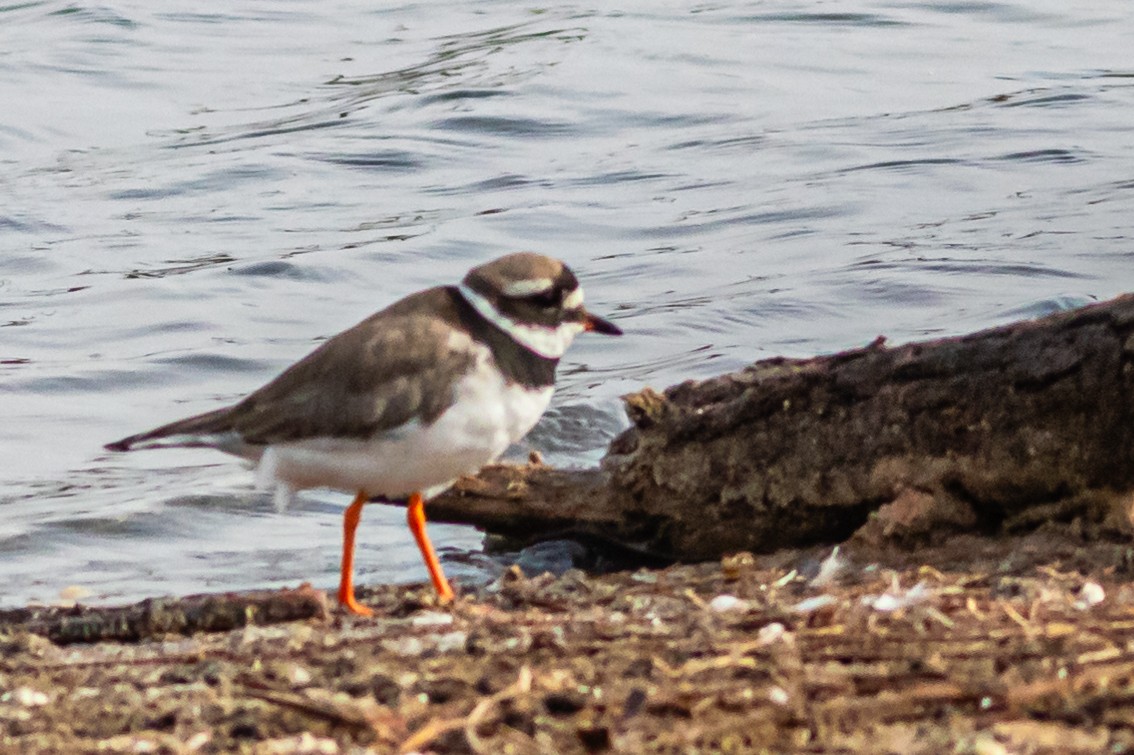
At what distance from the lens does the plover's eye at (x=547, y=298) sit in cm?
571

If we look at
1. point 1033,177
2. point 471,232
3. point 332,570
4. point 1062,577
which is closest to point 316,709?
point 1062,577

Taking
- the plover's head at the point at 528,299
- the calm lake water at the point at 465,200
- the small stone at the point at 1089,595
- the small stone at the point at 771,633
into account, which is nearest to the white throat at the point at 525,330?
the plover's head at the point at 528,299

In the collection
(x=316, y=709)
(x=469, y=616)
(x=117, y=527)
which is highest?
(x=316, y=709)

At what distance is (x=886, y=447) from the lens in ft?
Answer: 19.9

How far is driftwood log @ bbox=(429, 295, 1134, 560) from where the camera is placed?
229 inches

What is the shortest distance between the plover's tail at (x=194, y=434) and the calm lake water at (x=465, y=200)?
2.37 metres

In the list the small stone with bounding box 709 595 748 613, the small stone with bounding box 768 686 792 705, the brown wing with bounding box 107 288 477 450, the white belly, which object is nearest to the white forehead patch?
the brown wing with bounding box 107 288 477 450

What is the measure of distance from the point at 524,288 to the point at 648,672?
182 cm

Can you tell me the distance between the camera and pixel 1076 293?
1213 centimetres

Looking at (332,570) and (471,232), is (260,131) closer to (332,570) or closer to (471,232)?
(471,232)

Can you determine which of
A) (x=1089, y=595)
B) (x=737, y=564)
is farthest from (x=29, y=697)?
(x=1089, y=595)

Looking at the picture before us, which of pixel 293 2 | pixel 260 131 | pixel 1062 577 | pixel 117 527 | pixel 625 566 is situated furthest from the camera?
pixel 293 2

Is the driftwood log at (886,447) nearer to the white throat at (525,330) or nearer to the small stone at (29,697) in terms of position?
the white throat at (525,330)

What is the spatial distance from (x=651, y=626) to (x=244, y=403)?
64.1 inches
